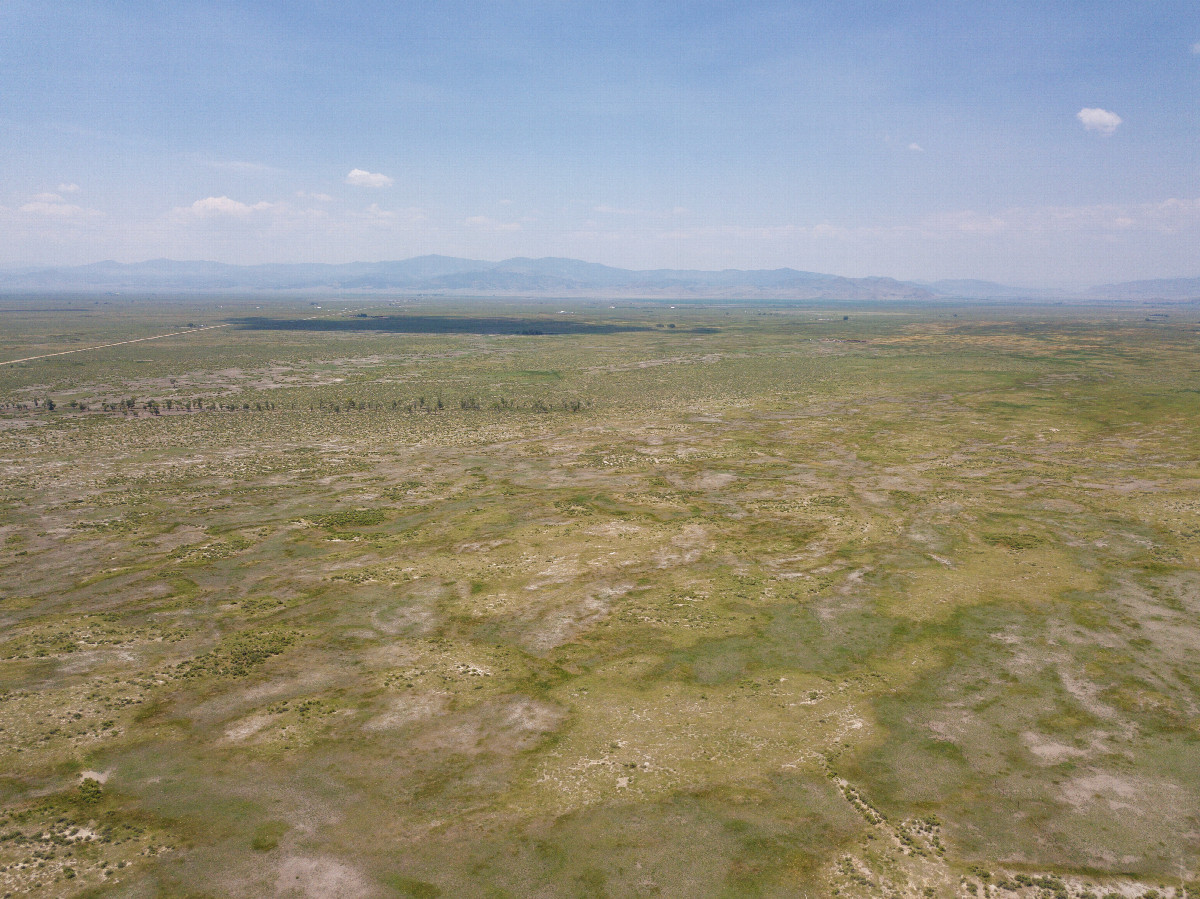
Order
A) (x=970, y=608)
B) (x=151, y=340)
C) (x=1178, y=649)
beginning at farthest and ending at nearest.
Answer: (x=151, y=340) → (x=970, y=608) → (x=1178, y=649)

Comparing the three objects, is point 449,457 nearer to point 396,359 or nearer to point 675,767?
point 675,767

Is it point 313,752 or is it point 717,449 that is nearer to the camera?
point 313,752

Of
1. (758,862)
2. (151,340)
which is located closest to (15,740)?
(758,862)

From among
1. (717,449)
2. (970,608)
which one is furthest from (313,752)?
(717,449)

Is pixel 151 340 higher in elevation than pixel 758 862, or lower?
higher

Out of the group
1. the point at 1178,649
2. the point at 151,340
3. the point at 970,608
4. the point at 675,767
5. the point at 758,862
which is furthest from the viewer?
the point at 151,340

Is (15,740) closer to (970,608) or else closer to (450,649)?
(450,649)
